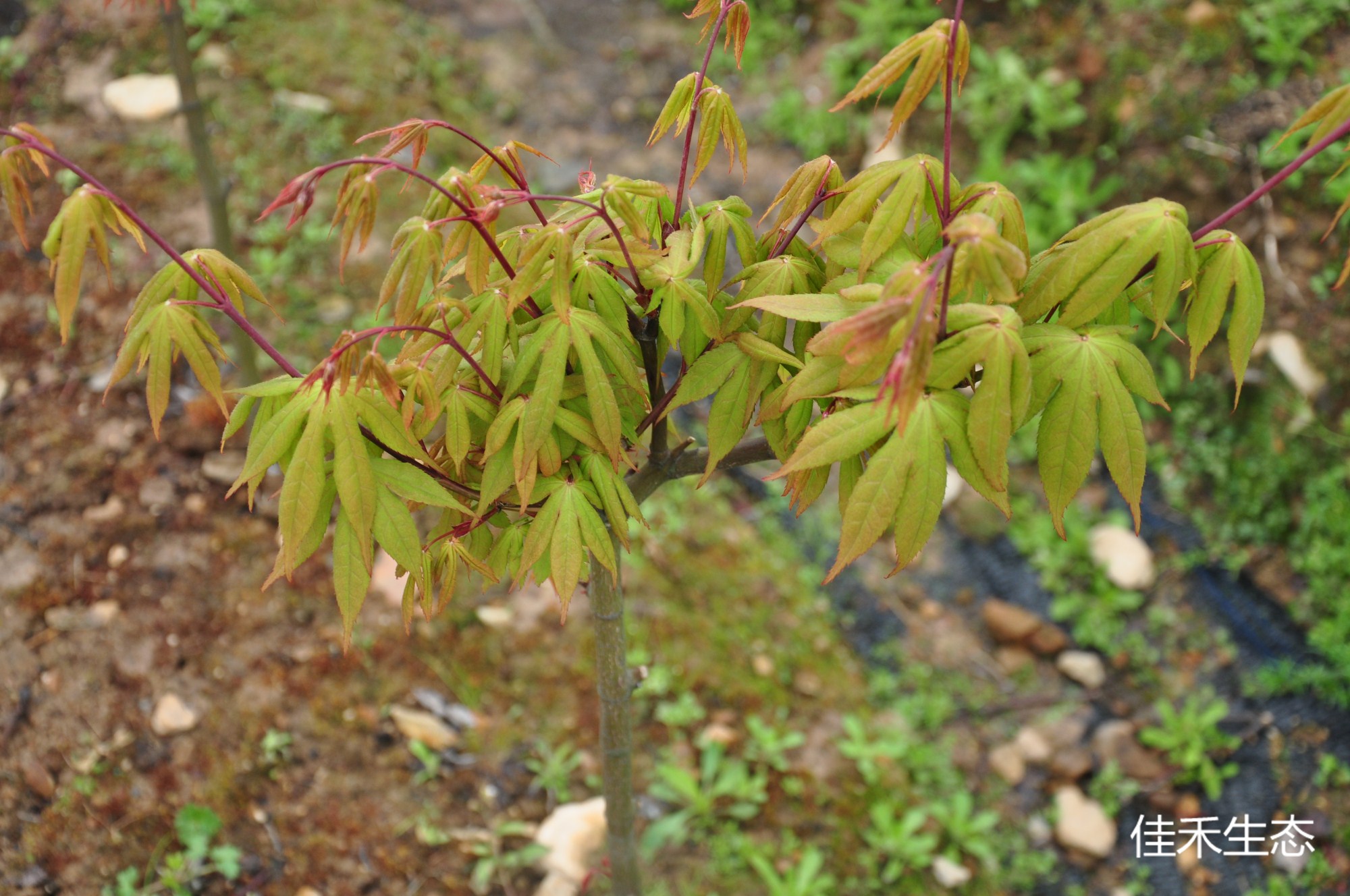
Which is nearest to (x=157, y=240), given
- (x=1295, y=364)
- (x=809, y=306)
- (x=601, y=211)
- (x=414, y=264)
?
(x=414, y=264)

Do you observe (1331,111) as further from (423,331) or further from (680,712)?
(680,712)

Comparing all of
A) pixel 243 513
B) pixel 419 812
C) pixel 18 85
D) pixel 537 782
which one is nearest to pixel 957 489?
pixel 537 782

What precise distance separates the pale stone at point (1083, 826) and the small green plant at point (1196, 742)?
37 cm

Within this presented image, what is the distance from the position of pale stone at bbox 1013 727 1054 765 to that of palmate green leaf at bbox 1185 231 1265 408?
277 centimetres

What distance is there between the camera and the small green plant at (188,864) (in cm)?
262

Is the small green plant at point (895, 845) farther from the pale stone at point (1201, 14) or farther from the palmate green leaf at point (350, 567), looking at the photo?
the pale stone at point (1201, 14)

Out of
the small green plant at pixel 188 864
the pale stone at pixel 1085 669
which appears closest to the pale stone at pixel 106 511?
the small green plant at pixel 188 864

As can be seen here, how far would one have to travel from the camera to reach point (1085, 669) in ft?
13.2

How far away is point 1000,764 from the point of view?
3709mm

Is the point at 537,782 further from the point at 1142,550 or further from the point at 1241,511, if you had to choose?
the point at 1241,511

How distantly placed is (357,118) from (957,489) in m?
3.75

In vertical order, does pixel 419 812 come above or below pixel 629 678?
below

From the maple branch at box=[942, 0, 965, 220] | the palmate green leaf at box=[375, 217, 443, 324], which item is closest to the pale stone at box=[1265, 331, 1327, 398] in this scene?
the maple branch at box=[942, 0, 965, 220]

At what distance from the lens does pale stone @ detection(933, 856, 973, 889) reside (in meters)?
3.20
